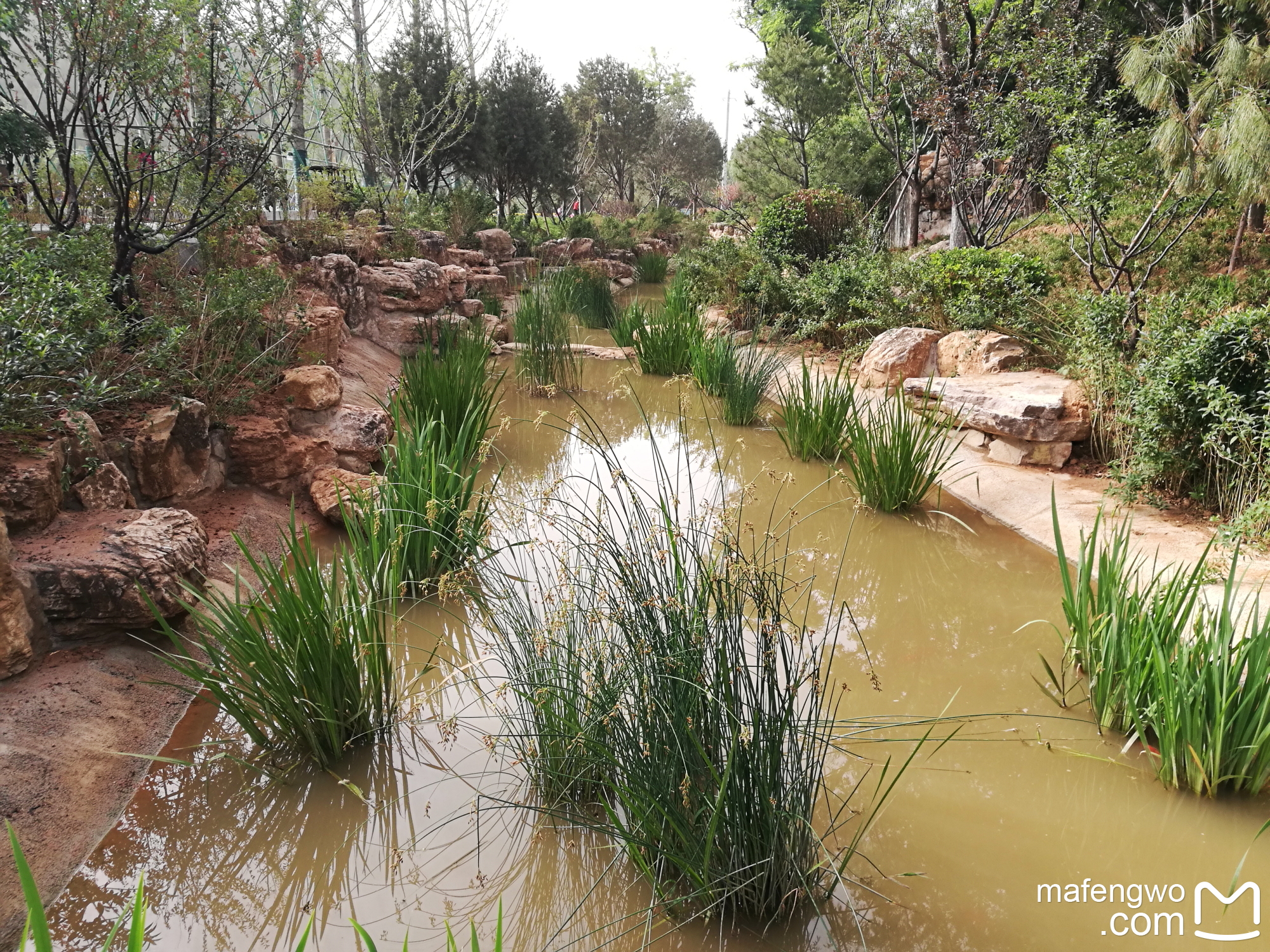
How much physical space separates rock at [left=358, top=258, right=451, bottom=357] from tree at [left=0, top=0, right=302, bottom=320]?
79.8 inches

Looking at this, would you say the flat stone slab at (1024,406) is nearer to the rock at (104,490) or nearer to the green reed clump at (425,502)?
the green reed clump at (425,502)

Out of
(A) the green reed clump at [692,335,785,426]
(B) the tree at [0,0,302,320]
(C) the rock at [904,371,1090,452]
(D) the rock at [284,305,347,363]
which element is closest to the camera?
(B) the tree at [0,0,302,320]

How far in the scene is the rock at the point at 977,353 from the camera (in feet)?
19.0

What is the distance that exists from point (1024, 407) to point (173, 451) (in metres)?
4.51

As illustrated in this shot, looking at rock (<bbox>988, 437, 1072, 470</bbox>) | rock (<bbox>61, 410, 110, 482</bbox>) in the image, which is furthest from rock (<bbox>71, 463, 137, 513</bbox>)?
rock (<bbox>988, 437, 1072, 470</bbox>)

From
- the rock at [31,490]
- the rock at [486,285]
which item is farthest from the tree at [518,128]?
the rock at [31,490]

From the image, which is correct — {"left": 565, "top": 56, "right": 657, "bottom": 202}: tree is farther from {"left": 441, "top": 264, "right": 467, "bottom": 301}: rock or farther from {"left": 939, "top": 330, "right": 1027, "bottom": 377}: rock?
{"left": 939, "top": 330, "right": 1027, "bottom": 377}: rock

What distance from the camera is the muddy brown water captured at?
5.87ft

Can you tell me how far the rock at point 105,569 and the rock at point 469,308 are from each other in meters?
5.75

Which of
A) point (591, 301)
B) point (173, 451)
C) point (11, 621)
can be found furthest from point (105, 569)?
point (591, 301)

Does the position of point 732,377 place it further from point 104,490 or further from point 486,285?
point 486,285

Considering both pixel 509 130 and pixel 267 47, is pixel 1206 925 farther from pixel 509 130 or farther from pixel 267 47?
pixel 509 130

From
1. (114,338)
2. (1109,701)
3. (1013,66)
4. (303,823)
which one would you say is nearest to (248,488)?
(114,338)

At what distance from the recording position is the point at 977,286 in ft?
22.4
